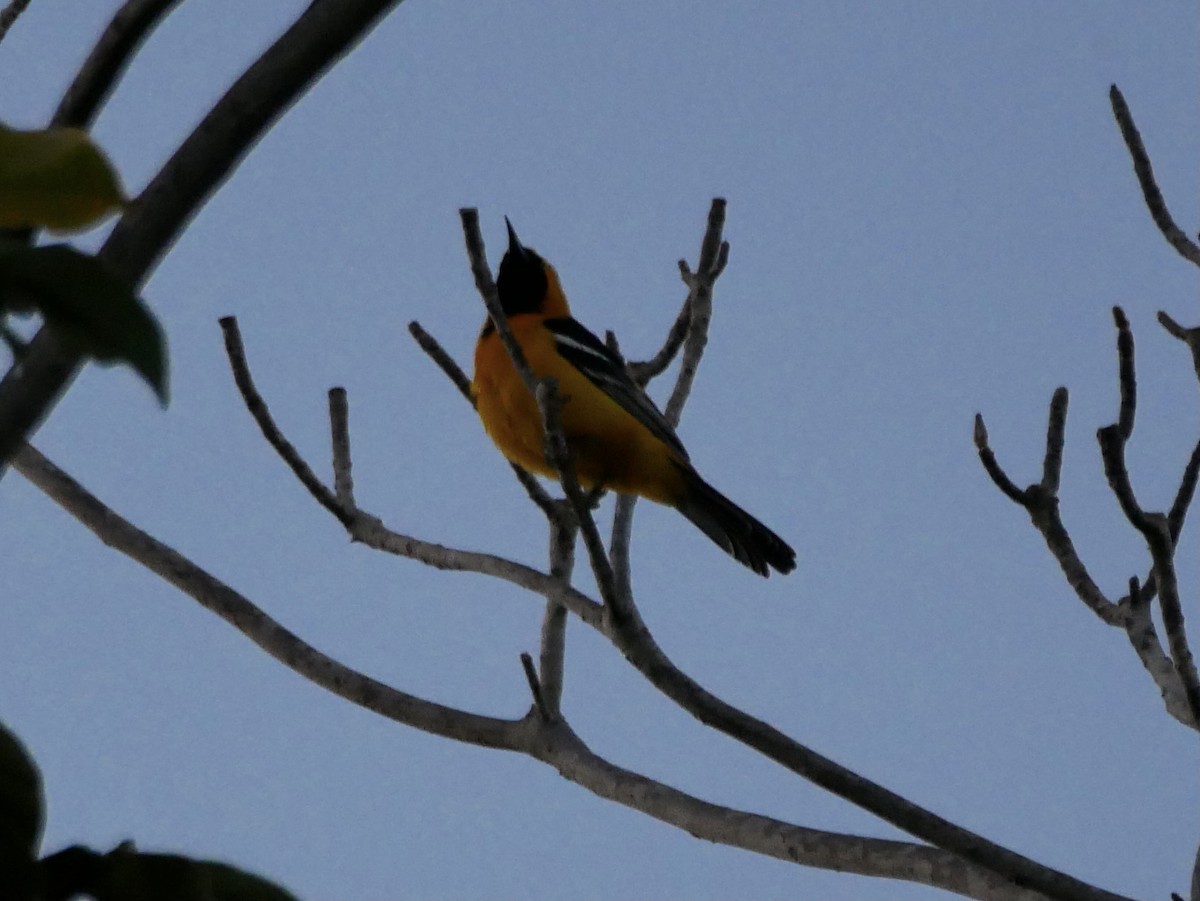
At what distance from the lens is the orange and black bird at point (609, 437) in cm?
549

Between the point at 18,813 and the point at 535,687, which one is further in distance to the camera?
the point at 535,687

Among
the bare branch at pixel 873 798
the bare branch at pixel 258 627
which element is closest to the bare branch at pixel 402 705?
the bare branch at pixel 258 627

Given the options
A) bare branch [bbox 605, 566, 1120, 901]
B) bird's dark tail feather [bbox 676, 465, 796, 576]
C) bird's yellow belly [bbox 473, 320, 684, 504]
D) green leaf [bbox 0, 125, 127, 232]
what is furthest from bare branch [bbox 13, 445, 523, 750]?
green leaf [bbox 0, 125, 127, 232]

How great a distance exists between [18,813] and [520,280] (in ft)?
21.3

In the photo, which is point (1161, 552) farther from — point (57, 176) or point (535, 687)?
point (57, 176)

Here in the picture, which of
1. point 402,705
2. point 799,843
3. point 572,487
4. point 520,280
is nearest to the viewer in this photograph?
point 799,843

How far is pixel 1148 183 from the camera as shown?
12.8ft

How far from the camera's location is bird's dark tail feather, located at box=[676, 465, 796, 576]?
5820 mm

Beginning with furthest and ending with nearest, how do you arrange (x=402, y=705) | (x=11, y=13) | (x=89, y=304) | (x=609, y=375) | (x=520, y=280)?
1. (x=520, y=280)
2. (x=609, y=375)
3. (x=402, y=705)
4. (x=11, y=13)
5. (x=89, y=304)

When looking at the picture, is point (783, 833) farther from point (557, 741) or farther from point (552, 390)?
point (552, 390)

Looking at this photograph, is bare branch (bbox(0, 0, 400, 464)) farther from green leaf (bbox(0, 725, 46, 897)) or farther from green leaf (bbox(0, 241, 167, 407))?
green leaf (bbox(0, 725, 46, 897))

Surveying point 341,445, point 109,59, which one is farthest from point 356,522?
point 109,59

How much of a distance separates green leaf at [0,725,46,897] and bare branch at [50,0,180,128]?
548mm

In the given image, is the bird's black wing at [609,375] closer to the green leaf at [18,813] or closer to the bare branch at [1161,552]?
the bare branch at [1161,552]
